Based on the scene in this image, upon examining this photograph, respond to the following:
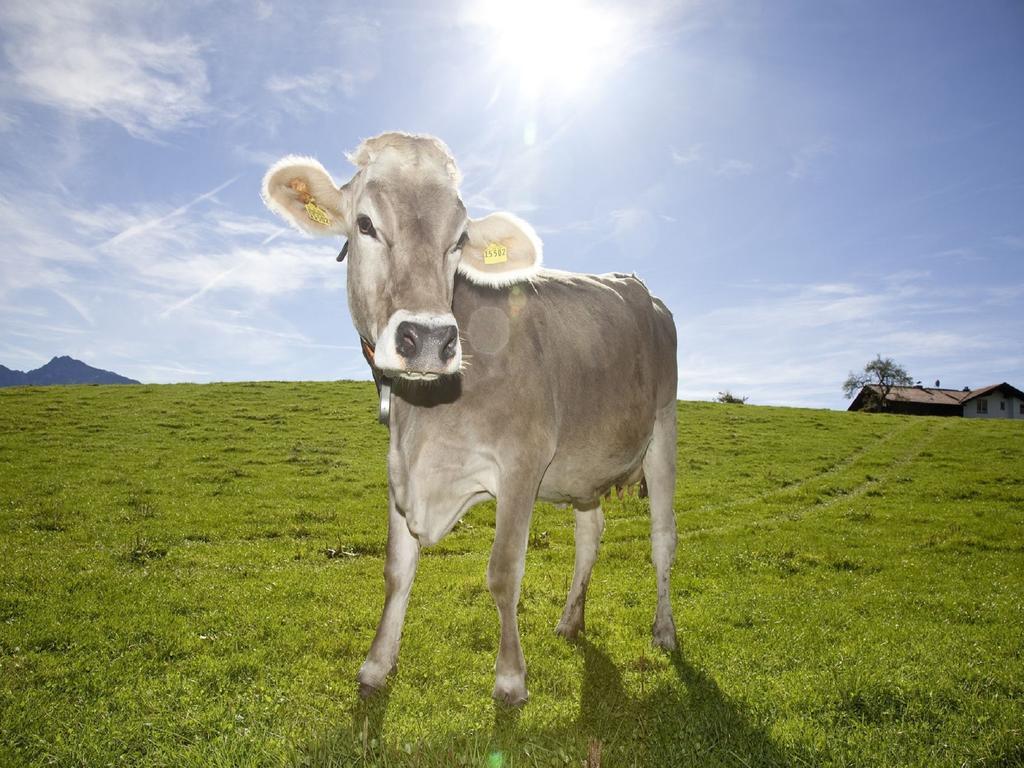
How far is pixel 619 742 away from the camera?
4070 mm

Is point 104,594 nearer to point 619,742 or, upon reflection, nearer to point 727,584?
point 619,742

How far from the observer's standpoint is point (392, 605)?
4887 millimetres

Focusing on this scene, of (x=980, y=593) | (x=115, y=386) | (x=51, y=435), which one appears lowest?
(x=980, y=593)

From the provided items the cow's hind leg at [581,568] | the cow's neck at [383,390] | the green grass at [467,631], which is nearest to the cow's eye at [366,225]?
the cow's neck at [383,390]

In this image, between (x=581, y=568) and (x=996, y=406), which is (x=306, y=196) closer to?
(x=581, y=568)

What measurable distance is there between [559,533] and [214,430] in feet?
46.9

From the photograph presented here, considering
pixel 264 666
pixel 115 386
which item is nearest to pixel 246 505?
pixel 264 666

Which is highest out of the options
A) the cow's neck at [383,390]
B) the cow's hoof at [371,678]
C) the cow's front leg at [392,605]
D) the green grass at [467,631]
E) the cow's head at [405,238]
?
the cow's head at [405,238]

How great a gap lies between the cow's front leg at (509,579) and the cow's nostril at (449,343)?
1.18m

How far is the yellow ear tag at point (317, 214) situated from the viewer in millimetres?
4660

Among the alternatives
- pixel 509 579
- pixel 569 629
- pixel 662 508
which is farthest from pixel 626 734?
pixel 662 508

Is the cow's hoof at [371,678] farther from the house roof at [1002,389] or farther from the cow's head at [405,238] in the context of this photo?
the house roof at [1002,389]

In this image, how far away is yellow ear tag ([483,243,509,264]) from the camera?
15.8ft

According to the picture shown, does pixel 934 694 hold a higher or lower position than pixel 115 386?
lower
